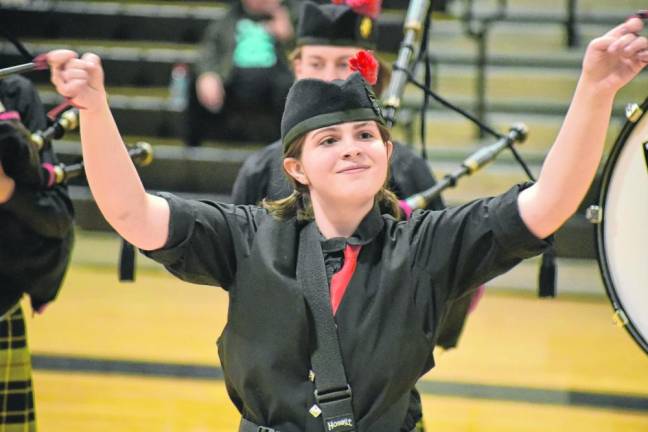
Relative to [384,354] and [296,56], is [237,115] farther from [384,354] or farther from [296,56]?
[384,354]

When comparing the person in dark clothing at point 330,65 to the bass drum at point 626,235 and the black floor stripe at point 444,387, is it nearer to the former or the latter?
the bass drum at point 626,235

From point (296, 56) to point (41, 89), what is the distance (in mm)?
5672

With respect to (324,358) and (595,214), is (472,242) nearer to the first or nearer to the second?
(324,358)

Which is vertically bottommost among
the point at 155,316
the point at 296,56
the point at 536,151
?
the point at 155,316

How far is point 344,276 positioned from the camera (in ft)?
7.79

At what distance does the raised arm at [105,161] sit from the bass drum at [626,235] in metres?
1.05

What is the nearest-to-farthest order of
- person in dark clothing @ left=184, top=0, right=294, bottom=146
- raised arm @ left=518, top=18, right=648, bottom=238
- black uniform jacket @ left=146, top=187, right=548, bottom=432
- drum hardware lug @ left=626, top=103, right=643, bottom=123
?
raised arm @ left=518, top=18, right=648, bottom=238 < black uniform jacket @ left=146, top=187, right=548, bottom=432 < drum hardware lug @ left=626, top=103, right=643, bottom=123 < person in dark clothing @ left=184, top=0, right=294, bottom=146

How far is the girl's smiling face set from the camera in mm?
2301

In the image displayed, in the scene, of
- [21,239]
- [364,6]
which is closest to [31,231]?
[21,239]

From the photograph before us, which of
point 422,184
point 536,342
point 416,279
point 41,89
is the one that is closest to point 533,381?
point 536,342

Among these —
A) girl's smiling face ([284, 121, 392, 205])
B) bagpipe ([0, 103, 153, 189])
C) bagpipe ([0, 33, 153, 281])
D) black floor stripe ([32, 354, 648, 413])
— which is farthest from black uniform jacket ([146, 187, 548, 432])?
black floor stripe ([32, 354, 648, 413])

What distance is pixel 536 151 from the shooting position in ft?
25.2

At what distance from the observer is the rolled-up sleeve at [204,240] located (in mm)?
2281

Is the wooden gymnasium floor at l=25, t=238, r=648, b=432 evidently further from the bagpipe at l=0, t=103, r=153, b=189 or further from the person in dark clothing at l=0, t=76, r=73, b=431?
the bagpipe at l=0, t=103, r=153, b=189
